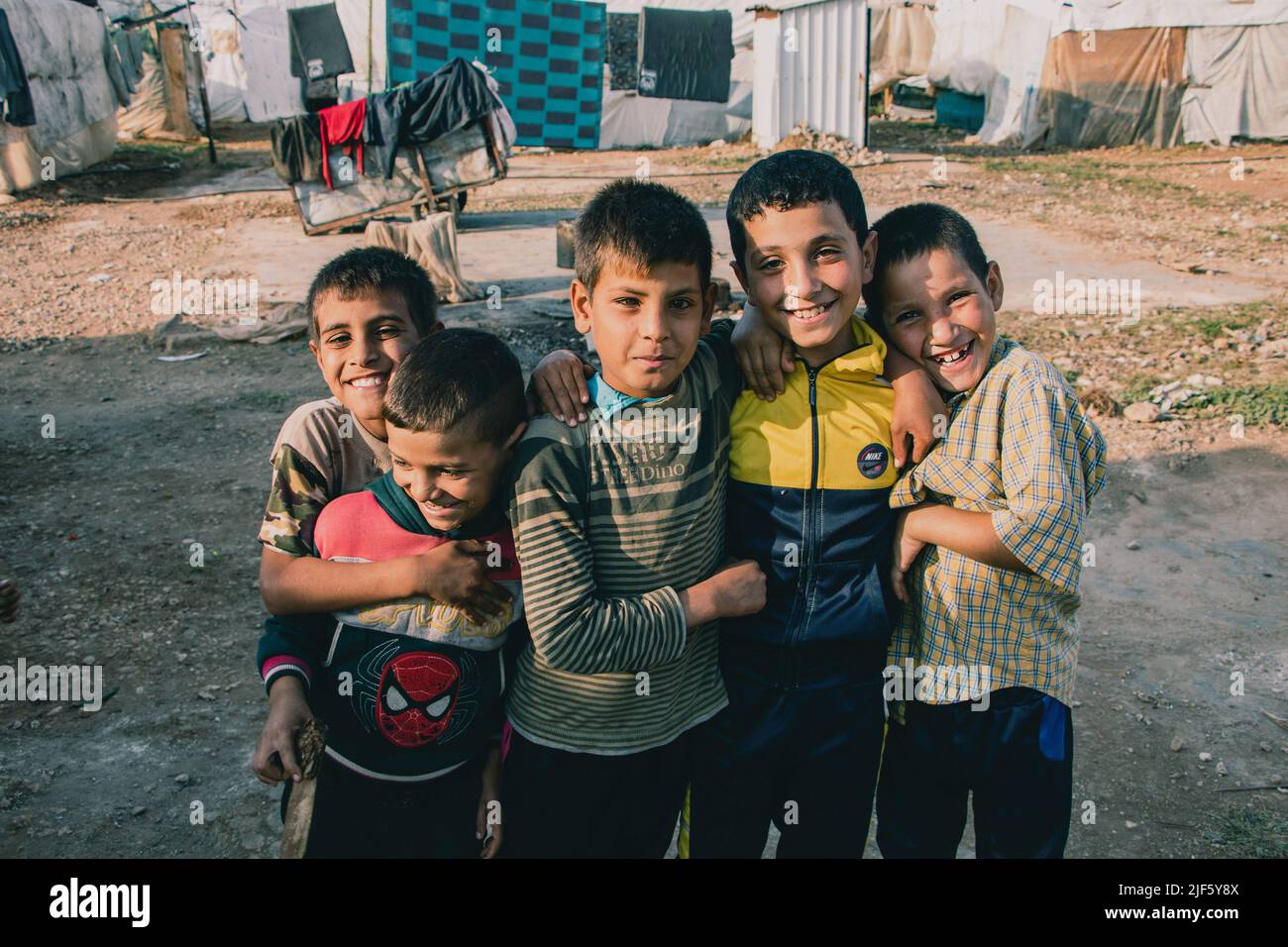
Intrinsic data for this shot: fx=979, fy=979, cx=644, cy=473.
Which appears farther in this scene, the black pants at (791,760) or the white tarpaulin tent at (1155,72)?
the white tarpaulin tent at (1155,72)

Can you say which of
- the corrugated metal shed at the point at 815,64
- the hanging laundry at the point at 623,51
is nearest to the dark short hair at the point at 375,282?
the corrugated metal shed at the point at 815,64

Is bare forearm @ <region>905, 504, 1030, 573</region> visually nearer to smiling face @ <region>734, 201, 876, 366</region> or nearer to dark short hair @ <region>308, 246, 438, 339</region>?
smiling face @ <region>734, 201, 876, 366</region>

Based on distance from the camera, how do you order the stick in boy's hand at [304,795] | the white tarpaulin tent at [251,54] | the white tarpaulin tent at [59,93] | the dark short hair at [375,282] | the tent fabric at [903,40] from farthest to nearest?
the tent fabric at [903,40]
the white tarpaulin tent at [251,54]
the white tarpaulin tent at [59,93]
the dark short hair at [375,282]
the stick in boy's hand at [304,795]

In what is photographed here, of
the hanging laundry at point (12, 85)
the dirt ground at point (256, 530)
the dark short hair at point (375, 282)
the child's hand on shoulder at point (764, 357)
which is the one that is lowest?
the dirt ground at point (256, 530)

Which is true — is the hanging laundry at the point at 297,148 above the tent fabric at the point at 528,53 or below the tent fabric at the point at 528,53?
below

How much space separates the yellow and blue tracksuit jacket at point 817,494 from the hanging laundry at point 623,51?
2051 centimetres

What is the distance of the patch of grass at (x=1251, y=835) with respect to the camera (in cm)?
258

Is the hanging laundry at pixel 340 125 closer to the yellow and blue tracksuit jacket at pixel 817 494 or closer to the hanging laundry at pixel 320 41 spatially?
the hanging laundry at pixel 320 41

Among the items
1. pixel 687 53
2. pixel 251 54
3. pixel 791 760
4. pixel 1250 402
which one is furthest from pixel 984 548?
pixel 251 54

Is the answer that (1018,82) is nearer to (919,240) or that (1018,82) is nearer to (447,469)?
(919,240)

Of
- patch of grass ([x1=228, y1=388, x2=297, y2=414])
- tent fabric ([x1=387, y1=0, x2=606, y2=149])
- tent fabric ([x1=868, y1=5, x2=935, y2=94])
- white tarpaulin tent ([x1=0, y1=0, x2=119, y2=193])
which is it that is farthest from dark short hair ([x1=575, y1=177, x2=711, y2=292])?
tent fabric ([x1=868, y1=5, x2=935, y2=94])

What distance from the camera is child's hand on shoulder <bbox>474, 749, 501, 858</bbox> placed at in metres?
1.86

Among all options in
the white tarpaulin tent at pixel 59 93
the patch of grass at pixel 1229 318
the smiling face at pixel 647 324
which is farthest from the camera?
the white tarpaulin tent at pixel 59 93

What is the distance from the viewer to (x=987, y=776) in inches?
77.3
